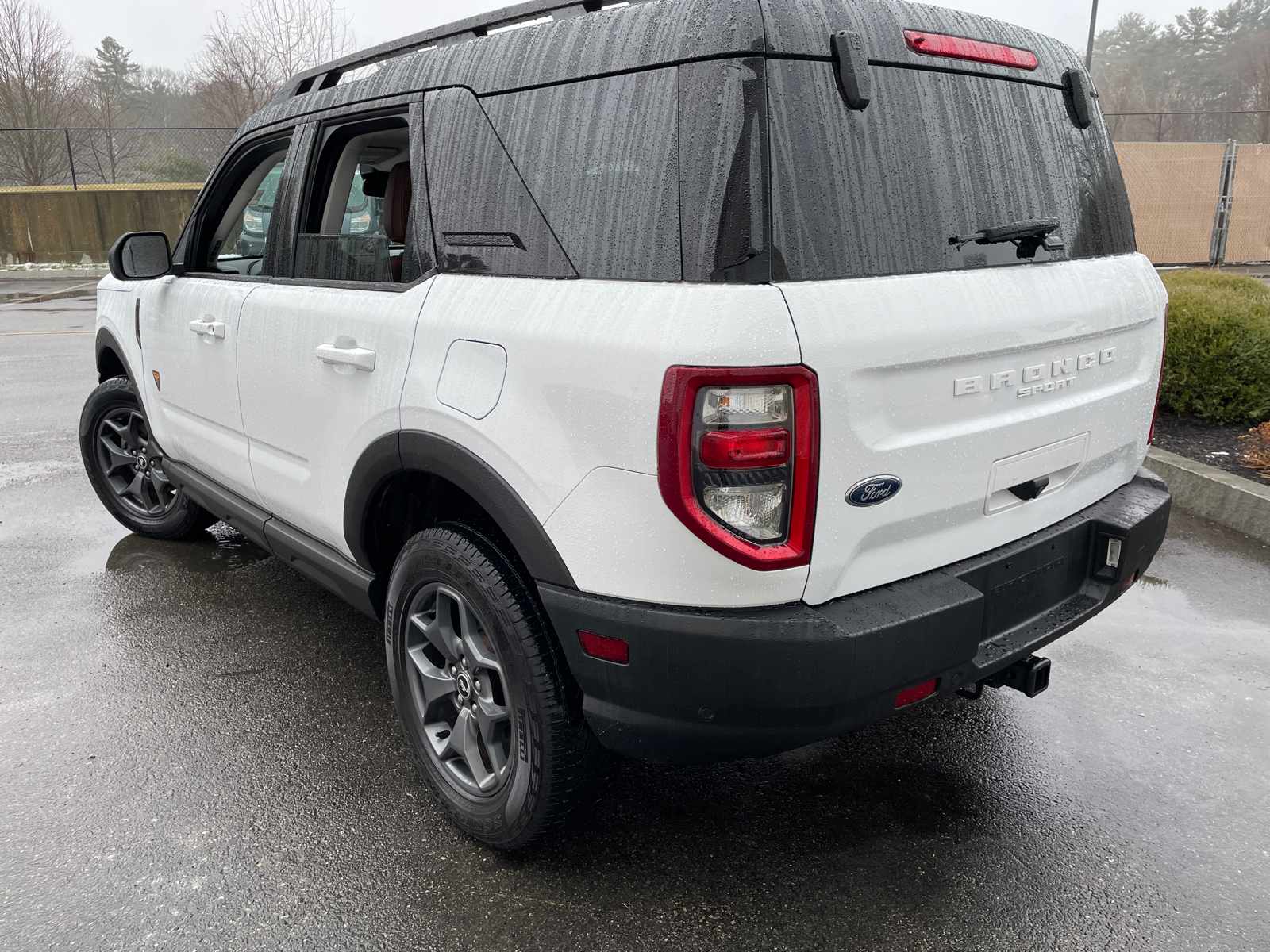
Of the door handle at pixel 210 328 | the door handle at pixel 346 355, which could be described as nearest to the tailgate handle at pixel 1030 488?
the door handle at pixel 346 355

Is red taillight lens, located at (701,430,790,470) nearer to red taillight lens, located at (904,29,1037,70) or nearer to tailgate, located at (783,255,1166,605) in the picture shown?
tailgate, located at (783,255,1166,605)

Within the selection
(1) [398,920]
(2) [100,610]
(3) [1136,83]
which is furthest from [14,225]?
(3) [1136,83]

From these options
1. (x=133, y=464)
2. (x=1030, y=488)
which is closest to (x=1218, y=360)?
(x=1030, y=488)

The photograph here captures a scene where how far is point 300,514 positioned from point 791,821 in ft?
5.77

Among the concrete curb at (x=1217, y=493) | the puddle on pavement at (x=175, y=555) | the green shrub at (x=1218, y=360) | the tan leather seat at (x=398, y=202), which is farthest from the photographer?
the green shrub at (x=1218, y=360)

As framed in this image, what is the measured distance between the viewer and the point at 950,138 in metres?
2.10

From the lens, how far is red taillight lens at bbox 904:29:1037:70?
206 centimetres

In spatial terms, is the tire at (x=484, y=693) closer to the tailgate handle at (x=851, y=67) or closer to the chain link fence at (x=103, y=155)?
the tailgate handle at (x=851, y=67)

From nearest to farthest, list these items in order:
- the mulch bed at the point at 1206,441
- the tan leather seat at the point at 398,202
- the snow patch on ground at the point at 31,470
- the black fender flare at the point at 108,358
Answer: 1. the tan leather seat at the point at 398,202
2. the black fender flare at the point at 108,358
3. the mulch bed at the point at 1206,441
4. the snow patch on ground at the point at 31,470

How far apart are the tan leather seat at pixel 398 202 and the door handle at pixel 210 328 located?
78 cm

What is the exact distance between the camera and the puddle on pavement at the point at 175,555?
4.43m

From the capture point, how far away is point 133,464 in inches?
183

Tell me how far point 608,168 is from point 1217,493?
4260 mm

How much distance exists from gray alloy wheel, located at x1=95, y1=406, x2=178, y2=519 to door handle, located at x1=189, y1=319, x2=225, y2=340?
1.22 meters
